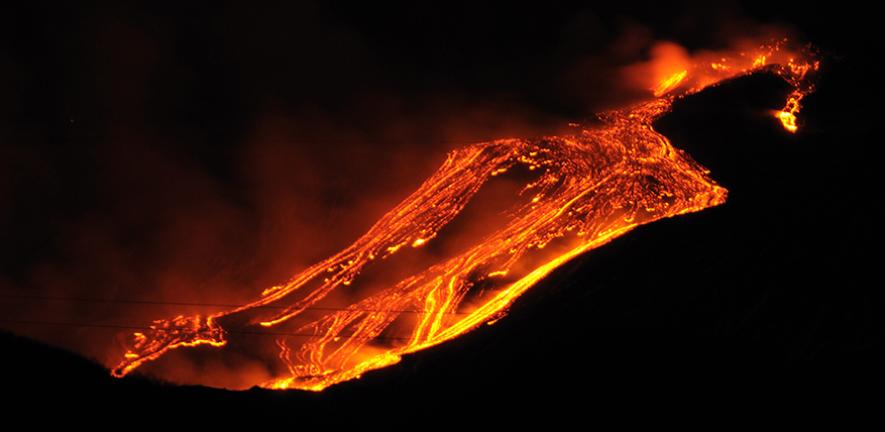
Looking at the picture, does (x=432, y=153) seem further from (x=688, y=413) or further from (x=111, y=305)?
(x=688, y=413)

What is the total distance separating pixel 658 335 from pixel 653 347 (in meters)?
0.18

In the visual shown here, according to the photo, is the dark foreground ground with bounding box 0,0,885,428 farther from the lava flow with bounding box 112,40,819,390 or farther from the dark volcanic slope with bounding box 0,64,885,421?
the lava flow with bounding box 112,40,819,390

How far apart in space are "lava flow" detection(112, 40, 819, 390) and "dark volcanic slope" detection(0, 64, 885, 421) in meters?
0.25

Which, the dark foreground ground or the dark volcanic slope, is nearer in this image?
the dark foreground ground

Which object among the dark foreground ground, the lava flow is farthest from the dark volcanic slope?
the lava flow

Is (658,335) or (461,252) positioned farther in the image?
(461,252)

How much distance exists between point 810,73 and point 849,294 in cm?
678

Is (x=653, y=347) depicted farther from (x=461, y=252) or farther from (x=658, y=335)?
(x=461, y=252)

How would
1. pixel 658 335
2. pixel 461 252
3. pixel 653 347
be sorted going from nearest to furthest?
pixel 653 347 → pixel 658 335 → pixel 461 252

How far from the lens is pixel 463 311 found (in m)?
6.83

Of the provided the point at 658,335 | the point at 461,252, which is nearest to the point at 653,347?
the point at 658,335

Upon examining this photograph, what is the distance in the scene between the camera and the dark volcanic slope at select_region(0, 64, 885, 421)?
5984mm

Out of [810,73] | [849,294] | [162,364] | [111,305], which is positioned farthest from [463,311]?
[810,73]

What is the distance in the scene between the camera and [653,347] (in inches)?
248
